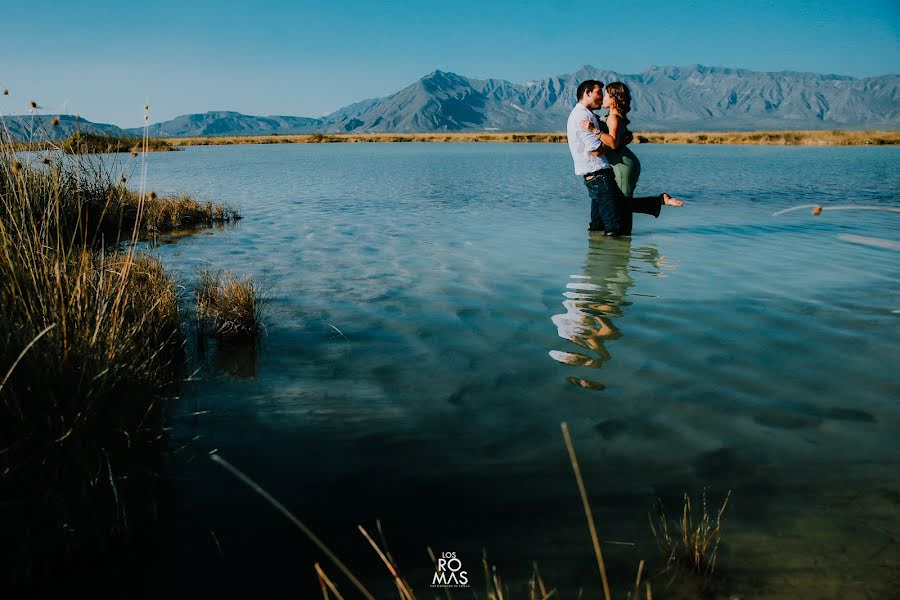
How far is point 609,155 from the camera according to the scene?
11180 mm

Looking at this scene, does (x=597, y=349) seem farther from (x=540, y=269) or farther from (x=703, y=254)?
(x=703, y=254)

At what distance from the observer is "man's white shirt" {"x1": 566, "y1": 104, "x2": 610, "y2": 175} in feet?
34.6

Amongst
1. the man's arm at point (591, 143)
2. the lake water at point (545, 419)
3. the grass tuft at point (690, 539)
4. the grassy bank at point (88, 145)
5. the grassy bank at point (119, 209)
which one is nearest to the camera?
the grass tuft at point (690, 539)

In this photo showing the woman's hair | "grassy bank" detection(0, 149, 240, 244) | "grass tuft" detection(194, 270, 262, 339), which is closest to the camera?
"grass tuft" detection(194, 270, 262, 339)

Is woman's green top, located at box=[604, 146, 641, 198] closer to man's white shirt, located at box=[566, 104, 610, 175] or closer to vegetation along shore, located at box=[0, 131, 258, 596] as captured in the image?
man's white shirt, located at box=[566, 104, 610, 175]

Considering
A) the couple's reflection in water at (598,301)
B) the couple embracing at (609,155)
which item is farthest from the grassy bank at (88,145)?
the couple embracing at (609,155)

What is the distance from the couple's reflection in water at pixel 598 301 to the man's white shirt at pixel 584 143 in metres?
1.38

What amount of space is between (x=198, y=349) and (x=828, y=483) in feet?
16.1

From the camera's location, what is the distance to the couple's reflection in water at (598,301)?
5195 mm

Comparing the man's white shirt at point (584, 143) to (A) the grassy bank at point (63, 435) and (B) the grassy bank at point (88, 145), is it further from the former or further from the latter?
(A) the grassy bank at point (63, 435)

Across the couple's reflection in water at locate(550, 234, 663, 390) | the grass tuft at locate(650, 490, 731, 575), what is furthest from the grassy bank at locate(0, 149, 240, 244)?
the grass tuft at locate(650, 490, 731, 575)

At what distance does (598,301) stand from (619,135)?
5007 millimetres

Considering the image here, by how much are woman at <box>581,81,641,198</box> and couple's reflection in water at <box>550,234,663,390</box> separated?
4.00 ft

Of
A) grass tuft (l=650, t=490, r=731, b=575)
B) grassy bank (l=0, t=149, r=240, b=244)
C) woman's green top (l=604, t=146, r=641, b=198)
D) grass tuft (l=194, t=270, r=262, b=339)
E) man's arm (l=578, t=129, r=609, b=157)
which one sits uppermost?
man's arm (l=578, t=129, r=609, b=157)
